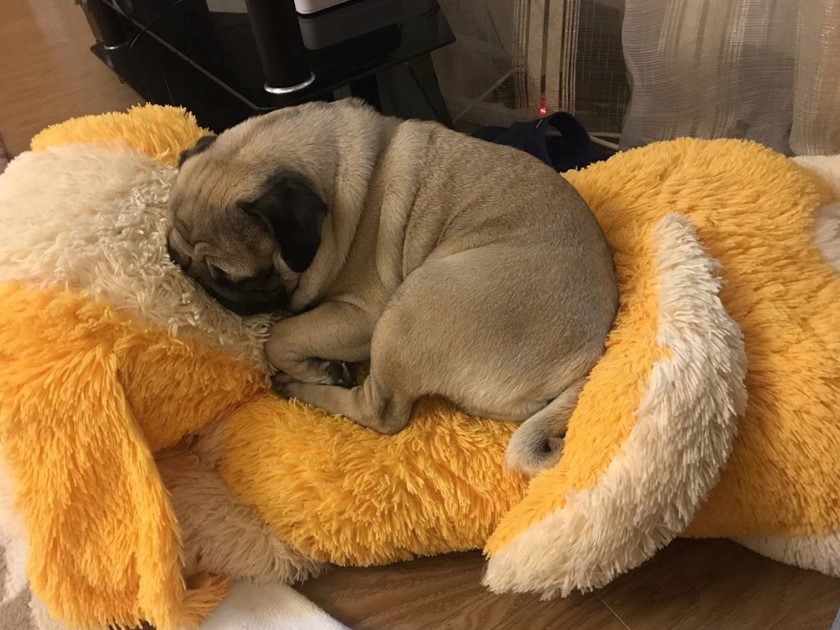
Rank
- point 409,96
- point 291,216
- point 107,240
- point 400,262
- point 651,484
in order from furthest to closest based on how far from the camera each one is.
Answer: point 409,96
point 400,262
point 107,240
point 291,216
point 651,484

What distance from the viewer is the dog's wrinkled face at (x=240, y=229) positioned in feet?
4.25

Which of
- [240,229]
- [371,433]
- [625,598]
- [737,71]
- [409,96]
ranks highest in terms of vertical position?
[240,229]

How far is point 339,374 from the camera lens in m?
1.54

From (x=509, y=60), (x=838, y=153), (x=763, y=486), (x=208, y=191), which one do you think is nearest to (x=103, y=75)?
(x=509, y=60)

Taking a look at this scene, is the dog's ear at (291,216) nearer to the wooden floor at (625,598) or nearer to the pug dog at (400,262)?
the pug dog at (400,262)

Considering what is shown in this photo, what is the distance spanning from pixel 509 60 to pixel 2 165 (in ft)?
5.14

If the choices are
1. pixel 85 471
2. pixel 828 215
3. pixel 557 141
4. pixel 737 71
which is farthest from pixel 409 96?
pixel 85 471

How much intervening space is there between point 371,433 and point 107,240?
0.59m

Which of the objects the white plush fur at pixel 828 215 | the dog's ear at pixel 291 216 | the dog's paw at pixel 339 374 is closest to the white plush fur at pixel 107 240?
the dog's paw at pixel 339 374

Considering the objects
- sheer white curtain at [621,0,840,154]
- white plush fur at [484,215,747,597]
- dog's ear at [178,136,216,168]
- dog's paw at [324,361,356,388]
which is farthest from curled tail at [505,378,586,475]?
sheer white curtain at [621,0,840,154]

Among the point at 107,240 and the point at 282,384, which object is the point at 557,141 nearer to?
the point at 282,384

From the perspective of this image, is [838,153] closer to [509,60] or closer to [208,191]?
[509,60]

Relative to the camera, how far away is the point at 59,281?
1329 mm

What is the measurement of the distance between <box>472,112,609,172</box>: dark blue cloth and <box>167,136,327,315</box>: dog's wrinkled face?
769 millimetres
